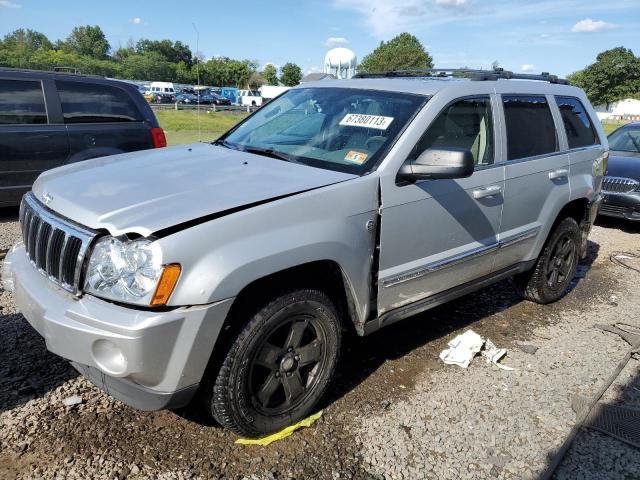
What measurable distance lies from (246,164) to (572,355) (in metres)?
2.84

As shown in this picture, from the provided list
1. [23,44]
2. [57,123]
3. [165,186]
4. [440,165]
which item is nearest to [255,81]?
[23,44]

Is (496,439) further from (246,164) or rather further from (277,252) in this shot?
(246,164)

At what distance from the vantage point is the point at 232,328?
2.49 m

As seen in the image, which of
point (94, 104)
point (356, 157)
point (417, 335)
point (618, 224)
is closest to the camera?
point (356, 157)

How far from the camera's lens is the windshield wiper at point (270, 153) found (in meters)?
3.31

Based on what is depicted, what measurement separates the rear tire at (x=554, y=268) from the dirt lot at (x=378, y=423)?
25.8 inches

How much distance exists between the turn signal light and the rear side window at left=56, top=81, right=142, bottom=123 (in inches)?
209

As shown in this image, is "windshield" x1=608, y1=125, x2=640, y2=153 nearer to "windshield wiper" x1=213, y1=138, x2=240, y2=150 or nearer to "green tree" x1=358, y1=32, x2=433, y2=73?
"windshield wiper" x1=213, y1=138, x2=240, y2=150

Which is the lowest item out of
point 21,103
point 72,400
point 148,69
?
point 72,400

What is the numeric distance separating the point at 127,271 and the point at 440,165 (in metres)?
1.73

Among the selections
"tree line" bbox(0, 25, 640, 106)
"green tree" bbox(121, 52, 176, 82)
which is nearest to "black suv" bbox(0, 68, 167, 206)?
"tree line" bbox(0, 25, 640, 106)

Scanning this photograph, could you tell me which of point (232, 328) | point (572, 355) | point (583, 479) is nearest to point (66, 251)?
point (232, 328)

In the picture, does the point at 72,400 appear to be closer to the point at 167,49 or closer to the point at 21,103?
the point at 21,103

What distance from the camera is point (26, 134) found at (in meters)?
6.33
